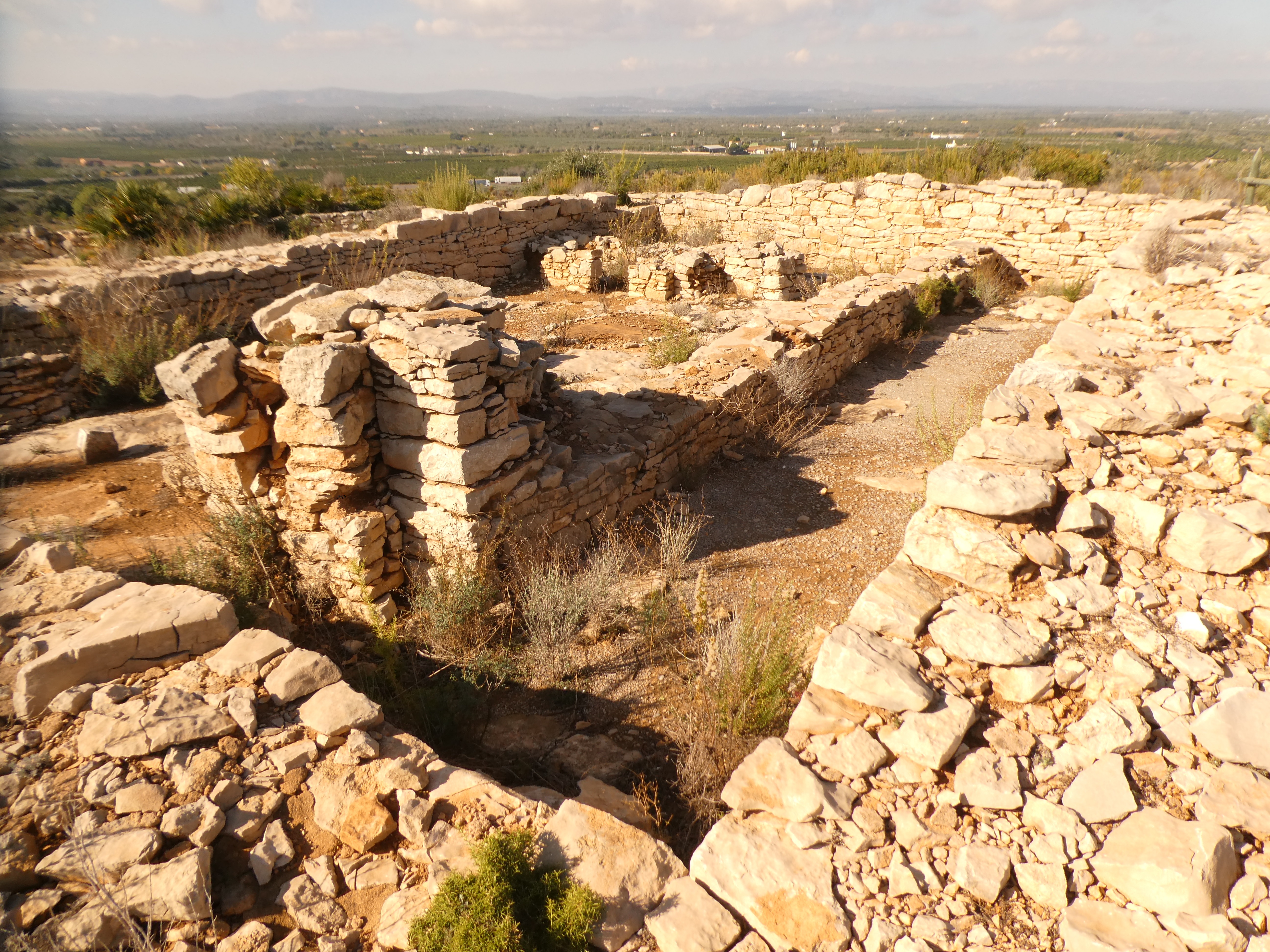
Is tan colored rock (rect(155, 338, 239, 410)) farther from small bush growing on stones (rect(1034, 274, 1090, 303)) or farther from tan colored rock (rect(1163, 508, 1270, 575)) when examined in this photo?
small bush growing on stones (rect(1034, 274, 1090, 303))

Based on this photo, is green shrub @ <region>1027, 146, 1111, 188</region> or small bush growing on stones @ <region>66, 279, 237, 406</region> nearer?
small bush growing on stones @ <region>66, 279, 237, 406</region>

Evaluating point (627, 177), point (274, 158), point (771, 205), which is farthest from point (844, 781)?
point (274, 158)

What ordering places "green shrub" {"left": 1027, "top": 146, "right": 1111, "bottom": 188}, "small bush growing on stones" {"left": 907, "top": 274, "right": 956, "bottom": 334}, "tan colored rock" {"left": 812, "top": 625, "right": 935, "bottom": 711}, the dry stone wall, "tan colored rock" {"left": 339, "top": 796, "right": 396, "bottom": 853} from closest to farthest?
1. "tan colored rock" {"left": 339, "top": 796, "right": 396, "bottom": 853}
2. "tan colored rock" {"left": 812, "top": 625, "right": 935, "bottom": 711}
3. "small bush growing on stones" {"left": 907, "top": 274, "right": 956, "bottom": 334}
4. the dry stone wall
5. "green shrub" {"left": 1027, "top": 146, "right": 1111, "bottom": 188}

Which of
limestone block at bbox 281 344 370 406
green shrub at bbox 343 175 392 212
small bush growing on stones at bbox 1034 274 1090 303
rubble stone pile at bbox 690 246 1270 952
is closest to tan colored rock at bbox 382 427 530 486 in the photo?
limestone block at bbox 281 344 370 406

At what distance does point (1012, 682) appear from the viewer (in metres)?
2.67

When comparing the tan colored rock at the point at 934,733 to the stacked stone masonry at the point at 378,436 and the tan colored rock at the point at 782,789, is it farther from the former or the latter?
the stacked stone masonry at the point at 378,436

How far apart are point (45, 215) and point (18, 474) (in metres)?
8.24

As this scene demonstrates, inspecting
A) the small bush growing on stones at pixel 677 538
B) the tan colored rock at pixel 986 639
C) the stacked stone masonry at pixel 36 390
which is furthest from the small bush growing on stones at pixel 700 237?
the tan colored rock at pixel 986 639

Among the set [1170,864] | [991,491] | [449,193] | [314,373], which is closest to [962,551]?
[991,491]

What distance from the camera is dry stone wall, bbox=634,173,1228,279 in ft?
36.3

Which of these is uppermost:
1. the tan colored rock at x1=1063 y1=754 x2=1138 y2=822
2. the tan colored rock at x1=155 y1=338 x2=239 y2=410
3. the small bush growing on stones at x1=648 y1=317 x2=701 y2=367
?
the tan colored rock at x1=155 y1=338 x2=239 y2=410

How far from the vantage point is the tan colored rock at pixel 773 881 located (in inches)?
82.0

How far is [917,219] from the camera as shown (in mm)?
12484

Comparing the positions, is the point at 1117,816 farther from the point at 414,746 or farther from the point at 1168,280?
the point at 1168,280
